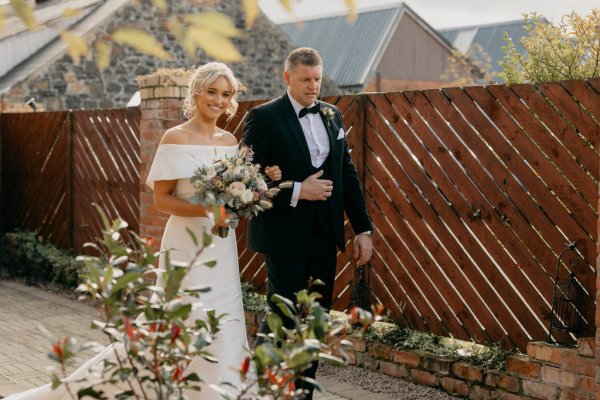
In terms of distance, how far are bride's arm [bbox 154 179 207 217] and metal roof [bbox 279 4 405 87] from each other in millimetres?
26146

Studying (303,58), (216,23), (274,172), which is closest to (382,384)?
(274,172)

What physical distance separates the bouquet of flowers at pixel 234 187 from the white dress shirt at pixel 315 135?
401 millimetres

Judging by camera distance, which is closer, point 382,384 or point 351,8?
point 351,8

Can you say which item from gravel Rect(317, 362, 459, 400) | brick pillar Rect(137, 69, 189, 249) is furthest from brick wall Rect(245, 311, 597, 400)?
brick pillar Rect(137, 69, 189, 249)

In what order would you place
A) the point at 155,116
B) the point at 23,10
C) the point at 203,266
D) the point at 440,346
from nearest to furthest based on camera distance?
the point at 23,10 → the point at 203,266 → the point at 440,346 → the point at 155,116

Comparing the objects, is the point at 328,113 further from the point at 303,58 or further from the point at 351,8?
the point at 351,8

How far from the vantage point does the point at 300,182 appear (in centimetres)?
435

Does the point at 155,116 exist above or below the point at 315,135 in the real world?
above

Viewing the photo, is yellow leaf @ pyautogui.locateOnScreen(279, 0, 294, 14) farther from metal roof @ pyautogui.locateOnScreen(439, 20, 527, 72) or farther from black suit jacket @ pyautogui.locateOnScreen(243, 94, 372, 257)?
metal roof @ pyautogui.locateOnScreen(439, 20, 527, 72)

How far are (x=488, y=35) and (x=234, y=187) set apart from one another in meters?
36.8

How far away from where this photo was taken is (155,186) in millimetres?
4469

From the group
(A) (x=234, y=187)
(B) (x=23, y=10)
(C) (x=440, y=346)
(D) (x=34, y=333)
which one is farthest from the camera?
(D) (x=34, y=333)

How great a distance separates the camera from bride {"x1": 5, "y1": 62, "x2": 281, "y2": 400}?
432cm

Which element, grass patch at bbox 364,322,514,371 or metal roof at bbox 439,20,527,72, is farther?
metal roof at bbox 439,20,527,72
